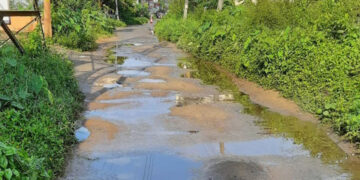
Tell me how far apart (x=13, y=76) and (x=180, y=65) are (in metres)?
8.78

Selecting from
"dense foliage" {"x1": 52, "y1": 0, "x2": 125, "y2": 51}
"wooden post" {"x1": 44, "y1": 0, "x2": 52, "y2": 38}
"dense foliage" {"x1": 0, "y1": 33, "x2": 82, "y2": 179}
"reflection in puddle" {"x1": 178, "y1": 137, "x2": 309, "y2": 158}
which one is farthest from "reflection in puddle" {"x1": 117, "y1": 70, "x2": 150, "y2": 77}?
"reflection in puddle" {"x1": 178, "y1": 137, "x2": 309, "y2": 158}

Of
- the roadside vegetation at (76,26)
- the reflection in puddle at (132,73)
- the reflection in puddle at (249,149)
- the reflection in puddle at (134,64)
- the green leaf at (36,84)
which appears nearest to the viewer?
the reflection in puddle at (249,149)

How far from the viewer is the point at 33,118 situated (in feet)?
20.2

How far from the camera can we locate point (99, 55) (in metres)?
17.4

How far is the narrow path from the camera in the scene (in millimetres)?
5738

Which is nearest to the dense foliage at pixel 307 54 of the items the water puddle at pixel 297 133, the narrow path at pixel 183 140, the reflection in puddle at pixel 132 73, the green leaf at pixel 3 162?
the water puddle at pixel 297 133

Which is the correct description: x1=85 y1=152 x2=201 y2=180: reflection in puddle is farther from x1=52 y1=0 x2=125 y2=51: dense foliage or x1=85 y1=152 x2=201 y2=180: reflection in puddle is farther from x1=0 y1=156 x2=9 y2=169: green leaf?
x1=52 y1=0 x2=125 y2=51: dense foliage

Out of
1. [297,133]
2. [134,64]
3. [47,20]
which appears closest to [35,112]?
[297,133]

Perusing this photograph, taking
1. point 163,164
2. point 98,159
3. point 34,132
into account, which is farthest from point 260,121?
point 34,132

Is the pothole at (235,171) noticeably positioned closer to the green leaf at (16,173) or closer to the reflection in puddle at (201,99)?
the green leaf at (16,173)

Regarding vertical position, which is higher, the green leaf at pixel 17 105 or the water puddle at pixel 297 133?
the green leaf at pixel 17 105

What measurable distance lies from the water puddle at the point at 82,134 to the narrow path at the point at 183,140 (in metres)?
0.10

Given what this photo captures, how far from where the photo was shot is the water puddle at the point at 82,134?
691 centimetres

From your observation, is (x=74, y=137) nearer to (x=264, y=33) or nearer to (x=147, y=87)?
(x=147, y=87)
